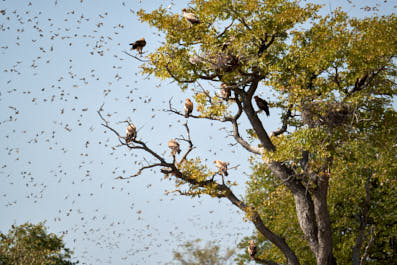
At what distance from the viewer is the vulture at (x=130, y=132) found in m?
14.6

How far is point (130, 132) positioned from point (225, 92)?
12.0ft

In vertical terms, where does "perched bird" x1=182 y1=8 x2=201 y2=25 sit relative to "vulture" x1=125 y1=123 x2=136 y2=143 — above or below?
above

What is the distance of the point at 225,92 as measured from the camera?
15.6 meters


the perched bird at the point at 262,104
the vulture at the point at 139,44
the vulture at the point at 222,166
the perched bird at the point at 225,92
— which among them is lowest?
the vulture at the point at 222,166

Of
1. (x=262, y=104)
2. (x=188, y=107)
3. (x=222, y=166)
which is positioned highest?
(x=262, y=104)

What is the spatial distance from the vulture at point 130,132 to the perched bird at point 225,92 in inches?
135

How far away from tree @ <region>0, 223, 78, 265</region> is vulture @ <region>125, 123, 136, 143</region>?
554 inches

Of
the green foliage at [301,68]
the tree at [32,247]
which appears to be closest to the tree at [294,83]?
the green foliage at [301,68]

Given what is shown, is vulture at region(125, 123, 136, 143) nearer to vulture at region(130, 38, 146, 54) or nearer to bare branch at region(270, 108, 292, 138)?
vulture at region(130, 38, 146, 54)

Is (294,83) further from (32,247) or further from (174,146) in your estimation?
(32,247)

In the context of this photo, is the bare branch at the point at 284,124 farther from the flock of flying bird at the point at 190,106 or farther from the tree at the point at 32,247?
the tree at the point at 32,247

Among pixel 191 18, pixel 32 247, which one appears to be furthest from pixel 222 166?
pixel 32 247

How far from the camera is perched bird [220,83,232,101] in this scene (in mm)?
15414

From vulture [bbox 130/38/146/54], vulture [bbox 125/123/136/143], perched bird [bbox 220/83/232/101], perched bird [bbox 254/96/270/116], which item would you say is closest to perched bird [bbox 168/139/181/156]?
vulture [bbox 125/123/136/143]
